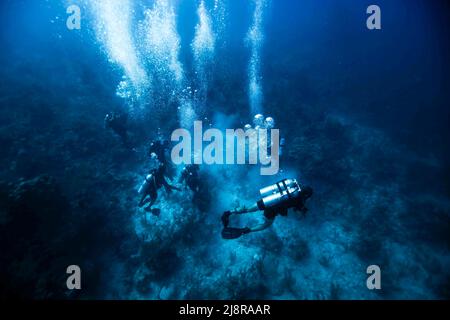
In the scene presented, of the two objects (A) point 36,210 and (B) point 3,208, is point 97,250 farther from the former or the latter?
(B) point 3,208

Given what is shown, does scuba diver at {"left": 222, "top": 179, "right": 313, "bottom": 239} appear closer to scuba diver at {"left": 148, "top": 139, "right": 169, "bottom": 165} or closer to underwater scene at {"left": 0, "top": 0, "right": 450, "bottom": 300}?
underwater scene at {"left": 0, "top": 0, "right": 450, "bottom": 300}

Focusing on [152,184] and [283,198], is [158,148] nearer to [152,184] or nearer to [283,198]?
[152,184]

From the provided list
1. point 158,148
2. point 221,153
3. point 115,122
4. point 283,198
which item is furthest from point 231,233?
point 115,122

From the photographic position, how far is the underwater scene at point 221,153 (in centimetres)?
786

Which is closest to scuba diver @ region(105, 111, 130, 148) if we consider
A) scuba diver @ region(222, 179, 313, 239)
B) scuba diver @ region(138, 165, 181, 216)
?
scuba diver @ region(138, 165, 181, 216)

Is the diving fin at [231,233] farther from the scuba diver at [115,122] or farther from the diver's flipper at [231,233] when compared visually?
the scuba diver at [115,122]

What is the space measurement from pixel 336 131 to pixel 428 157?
494 centimetres

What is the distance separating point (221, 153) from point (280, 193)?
22.7ft

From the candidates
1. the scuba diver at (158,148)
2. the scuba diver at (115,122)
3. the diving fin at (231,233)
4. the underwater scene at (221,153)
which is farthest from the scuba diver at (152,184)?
the scuba diver at (115,122)

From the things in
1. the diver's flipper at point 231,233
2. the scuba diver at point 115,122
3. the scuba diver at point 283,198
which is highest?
the scuba diver at point 115,122

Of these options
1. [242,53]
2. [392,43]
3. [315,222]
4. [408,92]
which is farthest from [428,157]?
[242,53]

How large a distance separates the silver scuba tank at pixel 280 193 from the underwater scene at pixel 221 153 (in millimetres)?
37

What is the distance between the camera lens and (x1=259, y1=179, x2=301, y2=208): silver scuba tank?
6.03 m

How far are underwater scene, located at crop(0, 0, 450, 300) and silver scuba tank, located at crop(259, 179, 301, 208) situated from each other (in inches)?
1.4
